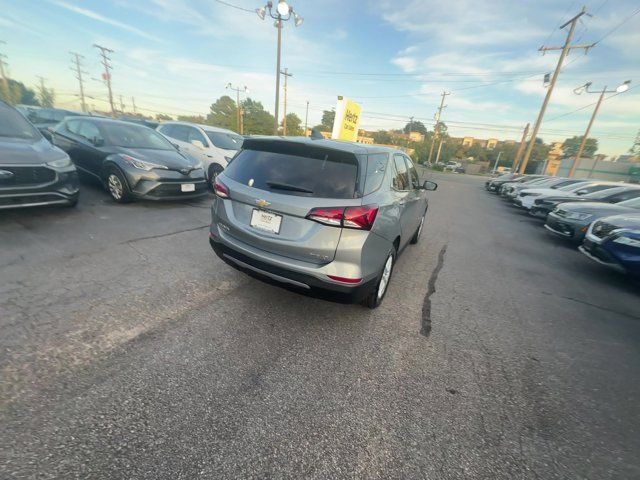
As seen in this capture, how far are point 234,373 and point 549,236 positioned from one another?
31.1ft

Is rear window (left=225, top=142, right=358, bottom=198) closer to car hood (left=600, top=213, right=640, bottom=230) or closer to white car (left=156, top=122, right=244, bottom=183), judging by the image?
car hood (left=600, top=213, right=640, bottom=230)

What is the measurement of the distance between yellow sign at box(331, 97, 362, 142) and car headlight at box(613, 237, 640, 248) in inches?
422

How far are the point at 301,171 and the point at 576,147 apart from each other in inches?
4543

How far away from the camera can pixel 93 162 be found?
5.89 m

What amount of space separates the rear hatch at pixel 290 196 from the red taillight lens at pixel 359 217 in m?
0.07

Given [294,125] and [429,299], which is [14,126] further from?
[294,125]


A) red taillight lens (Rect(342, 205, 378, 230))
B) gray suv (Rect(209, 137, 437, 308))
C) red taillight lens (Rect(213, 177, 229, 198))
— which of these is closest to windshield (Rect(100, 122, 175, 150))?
red taillight lens (Rect(213, 177, 229, 198))

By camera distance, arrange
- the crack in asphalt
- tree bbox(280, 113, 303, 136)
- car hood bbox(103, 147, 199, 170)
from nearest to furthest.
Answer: the crack in asphalt < car hood bbox(103, 147, 199, 170) < tree bbox(280, 113, 303, 136)

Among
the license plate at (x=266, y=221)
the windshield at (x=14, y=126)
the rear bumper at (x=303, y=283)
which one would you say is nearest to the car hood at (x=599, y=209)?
the rear bumper at (x=303, y=283)

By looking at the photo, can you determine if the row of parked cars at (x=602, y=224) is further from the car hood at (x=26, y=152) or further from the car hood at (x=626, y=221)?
the car hood at (x=26, y=152)

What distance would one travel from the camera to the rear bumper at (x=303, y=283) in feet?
7.79

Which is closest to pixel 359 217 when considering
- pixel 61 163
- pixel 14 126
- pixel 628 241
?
pixel 628 241

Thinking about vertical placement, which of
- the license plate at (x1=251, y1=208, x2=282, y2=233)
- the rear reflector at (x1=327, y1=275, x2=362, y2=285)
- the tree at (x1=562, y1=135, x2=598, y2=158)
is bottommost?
the rear reflector at (x1=327, y1=275, x2=362, y2=285)

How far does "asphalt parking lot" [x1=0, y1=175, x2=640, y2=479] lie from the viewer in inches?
62.5
